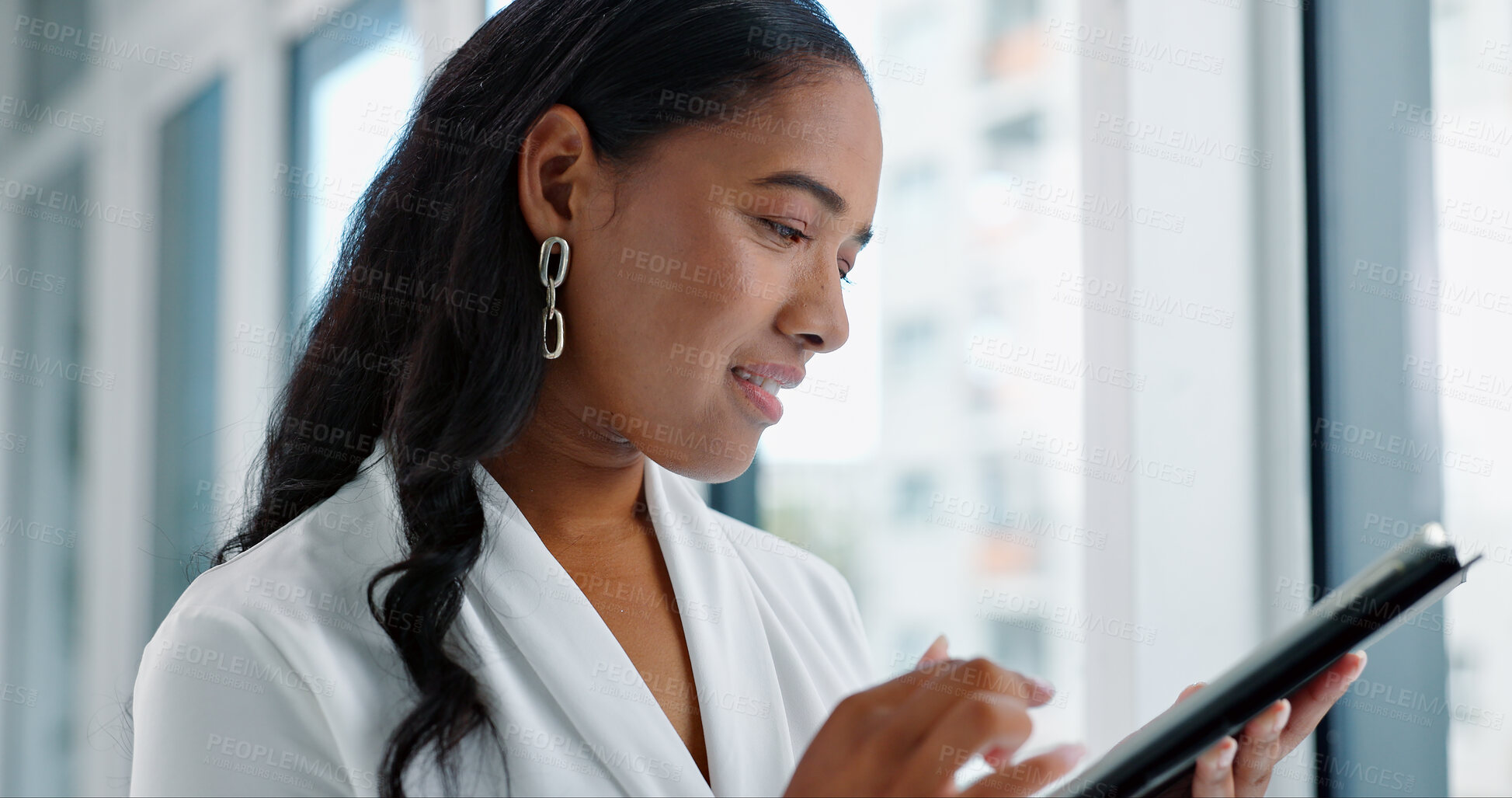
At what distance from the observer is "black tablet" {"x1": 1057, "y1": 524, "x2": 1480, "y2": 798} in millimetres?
646

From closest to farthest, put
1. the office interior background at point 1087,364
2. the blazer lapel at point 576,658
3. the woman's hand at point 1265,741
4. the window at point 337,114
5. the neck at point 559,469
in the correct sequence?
the woman's hand at point 1265,741 < the blazer lapel at point 576,658 < the neck at point 559,469 < the office interior background at point 1087,364 < the window at point 337,114

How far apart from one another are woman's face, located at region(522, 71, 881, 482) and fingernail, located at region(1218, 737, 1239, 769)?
0.48 meters

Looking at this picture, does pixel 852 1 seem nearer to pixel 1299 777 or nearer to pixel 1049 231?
pixel 1049 231

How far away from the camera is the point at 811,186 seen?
3.10ft

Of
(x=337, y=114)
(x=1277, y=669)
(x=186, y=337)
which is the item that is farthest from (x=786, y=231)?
(x=186, y=337)

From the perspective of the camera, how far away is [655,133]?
96 centimetres

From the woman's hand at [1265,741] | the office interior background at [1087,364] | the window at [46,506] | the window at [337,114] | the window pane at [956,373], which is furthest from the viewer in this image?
the window at [46,506]

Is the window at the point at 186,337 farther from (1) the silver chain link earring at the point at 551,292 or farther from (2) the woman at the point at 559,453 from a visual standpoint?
(1) the silver chain link earring at the point at 551,292

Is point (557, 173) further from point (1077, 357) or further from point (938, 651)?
point (1077, 357)

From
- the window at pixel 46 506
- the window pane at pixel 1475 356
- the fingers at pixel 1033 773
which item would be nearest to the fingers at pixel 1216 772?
the fingers at pixel 1033 773

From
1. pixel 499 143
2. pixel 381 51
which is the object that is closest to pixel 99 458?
pixel 381 51

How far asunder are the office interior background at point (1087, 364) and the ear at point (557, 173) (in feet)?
1.38

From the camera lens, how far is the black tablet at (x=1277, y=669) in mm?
646

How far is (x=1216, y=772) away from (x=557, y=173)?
2.53ft
